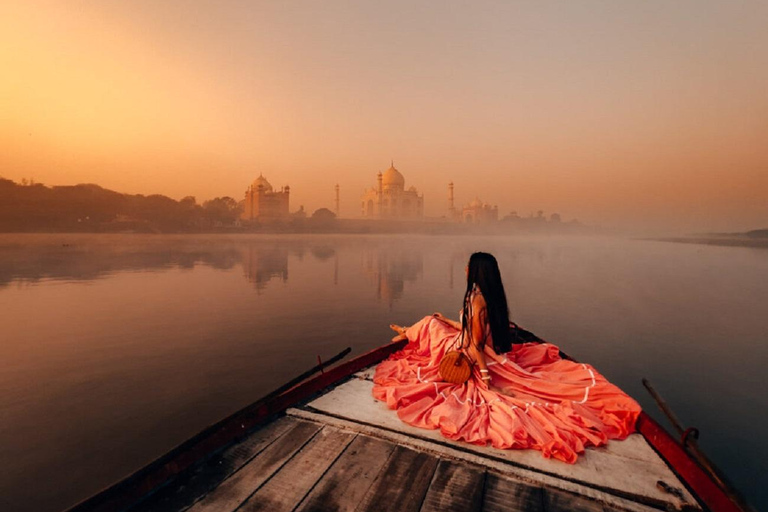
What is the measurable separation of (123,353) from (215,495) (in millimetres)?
6869

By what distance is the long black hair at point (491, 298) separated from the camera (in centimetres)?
354

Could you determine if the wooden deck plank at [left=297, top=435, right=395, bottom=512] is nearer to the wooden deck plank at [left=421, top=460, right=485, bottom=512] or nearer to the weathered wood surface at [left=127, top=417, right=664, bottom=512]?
the weathered wood surface at [left=127, top=417, right=664, bottom=512]

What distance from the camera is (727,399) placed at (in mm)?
6344

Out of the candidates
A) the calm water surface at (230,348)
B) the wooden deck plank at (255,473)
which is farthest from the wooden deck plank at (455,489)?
the calm water surface at (230,348)

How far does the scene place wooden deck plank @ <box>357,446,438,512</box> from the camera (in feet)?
6.76

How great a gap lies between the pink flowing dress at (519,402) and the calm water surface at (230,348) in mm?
2628

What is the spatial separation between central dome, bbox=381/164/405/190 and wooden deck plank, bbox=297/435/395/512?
94.3 meters

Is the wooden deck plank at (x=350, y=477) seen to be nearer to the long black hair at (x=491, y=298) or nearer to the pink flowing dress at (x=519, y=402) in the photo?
the pink flowing dress at (x=519, y=402)

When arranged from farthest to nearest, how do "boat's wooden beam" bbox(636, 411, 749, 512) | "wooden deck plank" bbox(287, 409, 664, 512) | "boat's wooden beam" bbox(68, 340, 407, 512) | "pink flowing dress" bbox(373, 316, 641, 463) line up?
"pink flowing dress" bbox(373, 316, 641, 463), "wooden deck plank" bbox(287, 409, 664, 512), "boat's wooden beam" bbox(636, 411, 749, 512), "boat's wooden beam" bbox(68, 340, 407, 512)

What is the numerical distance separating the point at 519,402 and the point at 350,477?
1588 mm

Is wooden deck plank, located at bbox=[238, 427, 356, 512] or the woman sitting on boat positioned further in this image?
the woman sitting on boat

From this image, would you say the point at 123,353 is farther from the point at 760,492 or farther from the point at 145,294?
the point at 760,492

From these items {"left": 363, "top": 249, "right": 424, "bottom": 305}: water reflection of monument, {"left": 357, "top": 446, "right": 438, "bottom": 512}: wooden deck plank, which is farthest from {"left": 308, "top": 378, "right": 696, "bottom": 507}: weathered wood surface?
{"left": 363, "top": 249, "right": 424, "bottom": 305}: water reflection of monument

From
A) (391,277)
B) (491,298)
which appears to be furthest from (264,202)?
(491,298)
